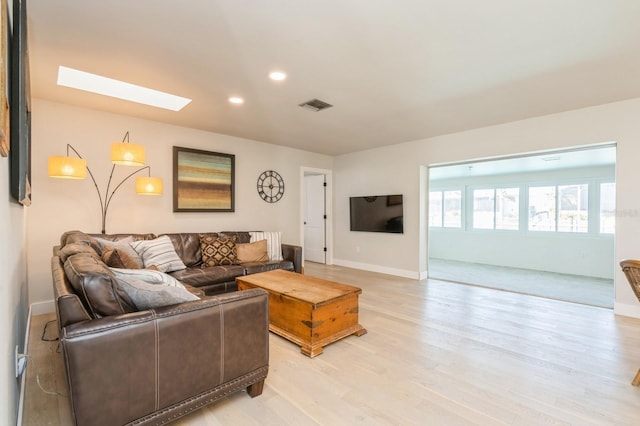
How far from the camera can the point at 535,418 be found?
5.72ft

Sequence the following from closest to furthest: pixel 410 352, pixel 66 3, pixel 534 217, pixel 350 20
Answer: pixel 66 3 < pixel 350 20 < pixel 410 352 < pixel 534 217

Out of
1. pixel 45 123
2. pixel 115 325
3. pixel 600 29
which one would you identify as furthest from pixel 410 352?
pixel 45 123

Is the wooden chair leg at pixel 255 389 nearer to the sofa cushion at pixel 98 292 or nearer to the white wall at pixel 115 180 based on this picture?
the sofa cushion at pixel 98 292

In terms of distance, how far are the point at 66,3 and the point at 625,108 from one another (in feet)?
17.4

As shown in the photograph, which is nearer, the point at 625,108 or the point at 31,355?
the point at 31,355

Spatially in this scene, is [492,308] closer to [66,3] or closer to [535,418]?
[535,418]

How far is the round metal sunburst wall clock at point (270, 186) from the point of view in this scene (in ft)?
18.1

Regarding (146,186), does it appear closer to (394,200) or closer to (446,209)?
(394,200)

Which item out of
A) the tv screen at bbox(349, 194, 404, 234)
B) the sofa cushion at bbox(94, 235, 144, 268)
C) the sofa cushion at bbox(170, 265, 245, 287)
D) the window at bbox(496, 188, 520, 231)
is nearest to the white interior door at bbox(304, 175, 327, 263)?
the tv screen at bbox(349, 194, 404, 234)

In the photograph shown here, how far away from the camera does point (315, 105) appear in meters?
3.60

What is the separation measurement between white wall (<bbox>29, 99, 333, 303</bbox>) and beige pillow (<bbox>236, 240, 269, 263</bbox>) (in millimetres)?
906

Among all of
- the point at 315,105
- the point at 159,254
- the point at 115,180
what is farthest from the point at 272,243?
the point at 115,180

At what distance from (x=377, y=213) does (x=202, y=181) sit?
3166 mm

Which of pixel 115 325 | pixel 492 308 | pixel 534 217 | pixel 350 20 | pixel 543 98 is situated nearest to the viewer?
pixel 115 325
